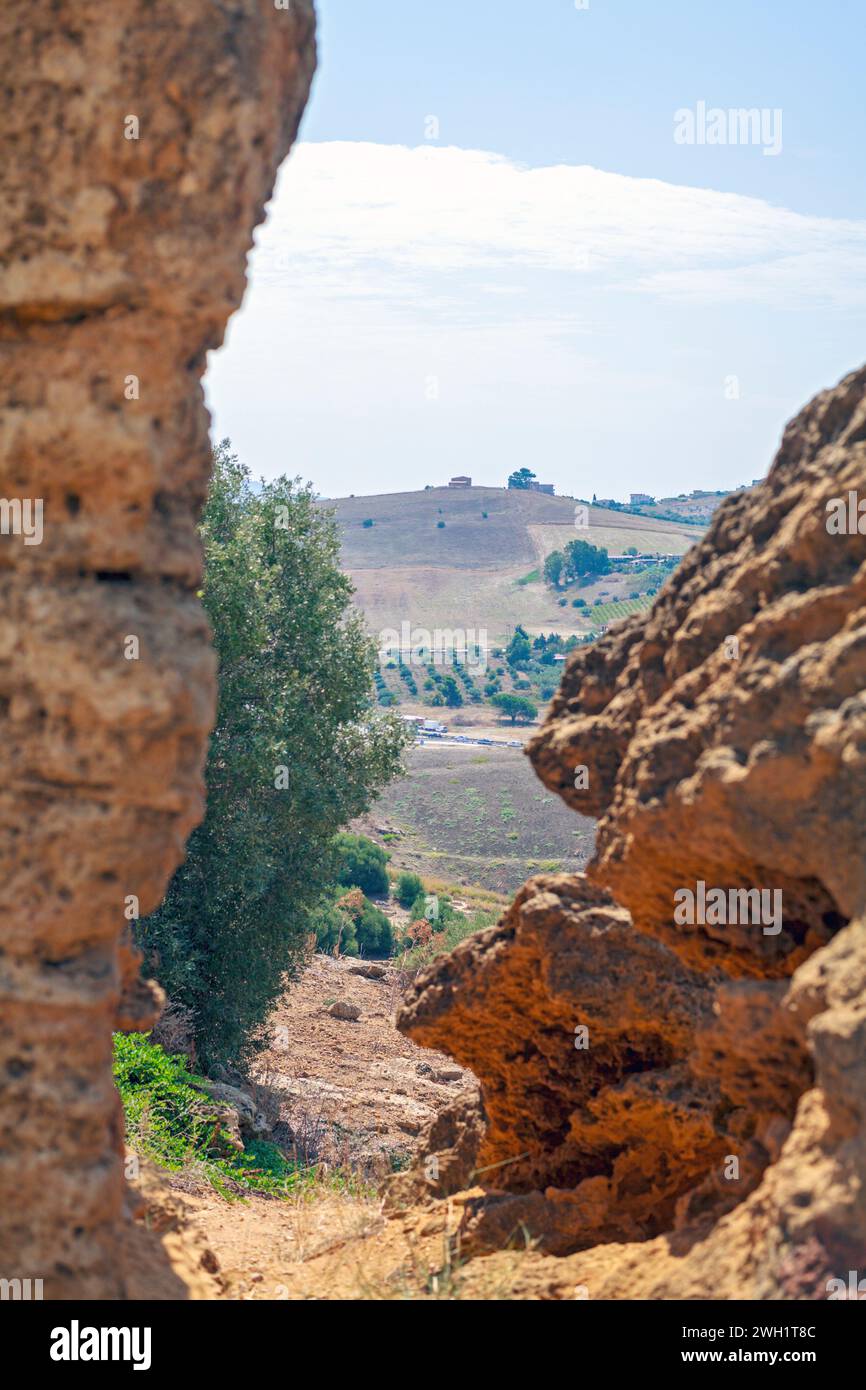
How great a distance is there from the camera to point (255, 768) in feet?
44.0

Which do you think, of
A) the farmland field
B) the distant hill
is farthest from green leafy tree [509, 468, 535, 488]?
the farmland field

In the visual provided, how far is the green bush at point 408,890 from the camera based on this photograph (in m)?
31.4

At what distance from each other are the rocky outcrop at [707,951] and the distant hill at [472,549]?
210 feet

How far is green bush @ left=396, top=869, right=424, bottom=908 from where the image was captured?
3144 cm

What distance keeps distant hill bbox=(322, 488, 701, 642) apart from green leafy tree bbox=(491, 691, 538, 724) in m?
9.64

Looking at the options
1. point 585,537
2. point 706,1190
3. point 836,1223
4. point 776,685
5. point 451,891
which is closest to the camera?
point 836,1223

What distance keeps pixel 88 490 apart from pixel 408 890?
2805 centimetres

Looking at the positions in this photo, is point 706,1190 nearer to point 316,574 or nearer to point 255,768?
point 255,768

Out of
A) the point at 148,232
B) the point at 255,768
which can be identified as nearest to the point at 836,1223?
the point at 148,232

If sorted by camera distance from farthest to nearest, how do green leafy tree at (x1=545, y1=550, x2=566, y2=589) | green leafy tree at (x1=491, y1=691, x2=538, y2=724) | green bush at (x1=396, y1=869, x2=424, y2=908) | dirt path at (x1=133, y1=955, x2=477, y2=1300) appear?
green leafy tree at (x1=545, y1=550, x2=566, y2=589)
green leafy tree at (x1=491, y1=691, x2=538, y2=724)
green bush at (x1=396, y1=869, x2=424, y2=908)
dirt path at (x1=133, y1=955, x2=477, y2=1300)

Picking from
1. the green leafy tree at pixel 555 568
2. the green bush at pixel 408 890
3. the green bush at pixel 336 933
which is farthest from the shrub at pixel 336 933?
the green leafy tree at pixel 555 568

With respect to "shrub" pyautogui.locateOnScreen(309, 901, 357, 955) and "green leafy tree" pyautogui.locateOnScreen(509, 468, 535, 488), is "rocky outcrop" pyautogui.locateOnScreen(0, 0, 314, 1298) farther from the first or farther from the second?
"green leafy tree" pyautogui.locateOnScreen(509, 468, 535, 488)

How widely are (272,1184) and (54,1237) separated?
6484 millimetres

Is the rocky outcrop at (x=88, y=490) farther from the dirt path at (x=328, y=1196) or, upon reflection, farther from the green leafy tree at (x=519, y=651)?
the green leafy tree at (x=519, y=651)
